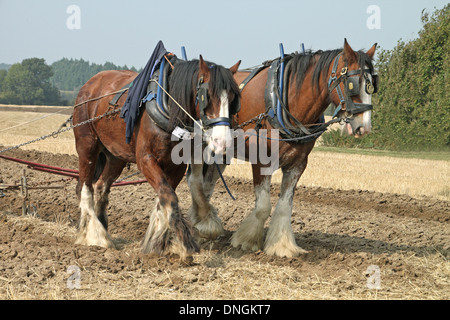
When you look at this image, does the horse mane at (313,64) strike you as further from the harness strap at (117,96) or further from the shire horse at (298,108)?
the harness strap at (117,96)

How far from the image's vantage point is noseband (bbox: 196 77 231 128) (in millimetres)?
4438

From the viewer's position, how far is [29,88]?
74.3m

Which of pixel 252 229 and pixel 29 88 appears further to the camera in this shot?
pixel 29 88

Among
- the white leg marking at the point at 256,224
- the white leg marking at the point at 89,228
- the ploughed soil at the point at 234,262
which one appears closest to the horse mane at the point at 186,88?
the white leg marking at the point at 256,224

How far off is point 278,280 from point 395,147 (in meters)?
23.3

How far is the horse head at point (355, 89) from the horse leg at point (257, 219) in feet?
3.28

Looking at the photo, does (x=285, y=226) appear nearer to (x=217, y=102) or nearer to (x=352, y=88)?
(x=352, y=88)

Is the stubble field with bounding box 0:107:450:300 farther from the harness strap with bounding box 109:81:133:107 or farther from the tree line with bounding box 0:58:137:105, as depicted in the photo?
the tree line with bounding box 0:58:137:105

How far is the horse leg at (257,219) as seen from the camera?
5531mm

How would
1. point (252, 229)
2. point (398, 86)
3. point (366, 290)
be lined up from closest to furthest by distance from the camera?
point (366, 290)
point (252, 229)
point (398, 86)

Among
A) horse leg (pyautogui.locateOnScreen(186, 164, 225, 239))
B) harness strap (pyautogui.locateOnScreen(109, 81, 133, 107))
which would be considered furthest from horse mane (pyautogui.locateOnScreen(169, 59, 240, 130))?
horse leg (pyautogui.locateOnScreen(186, 164, 225, 239))

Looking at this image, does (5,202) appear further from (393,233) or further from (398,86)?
(398,86)

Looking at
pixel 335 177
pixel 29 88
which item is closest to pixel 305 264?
pixel 335 177

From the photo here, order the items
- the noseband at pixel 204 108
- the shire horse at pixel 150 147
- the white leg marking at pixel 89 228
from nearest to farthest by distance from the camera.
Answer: the noseband at pixel 204 108
the shire horse at pixel 150 147
the white leg marking at pixel 89 228
